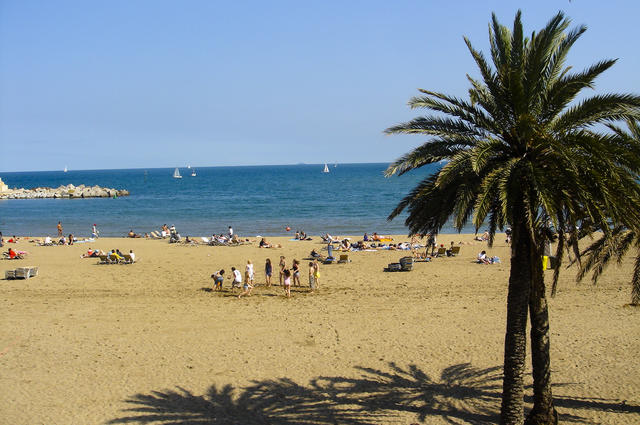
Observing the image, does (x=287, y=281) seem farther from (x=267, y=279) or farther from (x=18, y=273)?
(x=18, y=273)

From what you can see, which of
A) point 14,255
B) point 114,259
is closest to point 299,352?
point 114,259

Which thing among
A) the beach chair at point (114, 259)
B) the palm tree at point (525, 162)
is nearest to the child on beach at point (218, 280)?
the beach chair at point (114, 259)

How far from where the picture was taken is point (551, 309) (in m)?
16.9

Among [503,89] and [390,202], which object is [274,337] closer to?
[503,89]

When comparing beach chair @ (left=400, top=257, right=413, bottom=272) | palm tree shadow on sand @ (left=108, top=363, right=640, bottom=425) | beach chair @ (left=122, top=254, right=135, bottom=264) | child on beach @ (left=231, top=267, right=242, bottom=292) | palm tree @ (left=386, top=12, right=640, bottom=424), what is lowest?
palm tree shadow on sand @ (left=108, top=363, right=640, bottom=425)

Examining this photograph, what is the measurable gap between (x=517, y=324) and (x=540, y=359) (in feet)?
3.89

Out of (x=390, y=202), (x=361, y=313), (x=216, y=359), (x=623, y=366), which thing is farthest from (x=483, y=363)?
(x=390, y=202)

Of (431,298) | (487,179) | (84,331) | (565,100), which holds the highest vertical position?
(565,100)

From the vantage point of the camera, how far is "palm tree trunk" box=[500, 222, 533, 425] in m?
8.25

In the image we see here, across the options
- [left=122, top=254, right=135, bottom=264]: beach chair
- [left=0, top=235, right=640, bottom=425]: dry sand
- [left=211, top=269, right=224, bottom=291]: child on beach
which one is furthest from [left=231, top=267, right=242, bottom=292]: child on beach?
[left=122, top=254, right=135, bottom=264]: beach chair

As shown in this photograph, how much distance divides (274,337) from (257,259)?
14131 millimetres

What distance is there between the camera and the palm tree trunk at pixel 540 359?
29.5 ft

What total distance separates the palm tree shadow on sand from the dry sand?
0.13 ft

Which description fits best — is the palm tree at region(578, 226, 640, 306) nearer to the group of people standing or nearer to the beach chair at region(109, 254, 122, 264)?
the group of people standing
